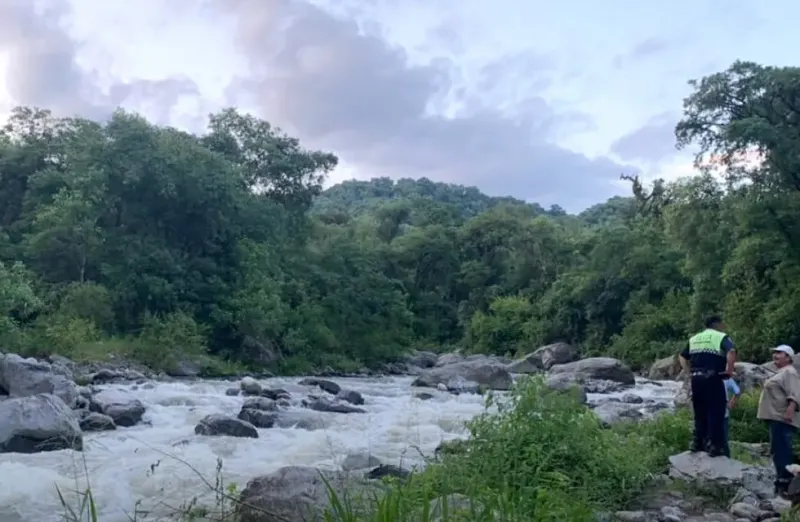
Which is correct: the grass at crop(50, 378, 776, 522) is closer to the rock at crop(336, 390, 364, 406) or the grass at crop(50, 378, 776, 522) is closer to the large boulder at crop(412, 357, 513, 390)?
the rock at crop(336, 390, 364, 406)

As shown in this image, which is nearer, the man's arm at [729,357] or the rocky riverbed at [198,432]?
the rocky riverbed at [198,432]

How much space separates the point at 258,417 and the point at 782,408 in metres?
8.78

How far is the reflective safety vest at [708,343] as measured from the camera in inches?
348

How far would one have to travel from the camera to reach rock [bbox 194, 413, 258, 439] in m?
12.7

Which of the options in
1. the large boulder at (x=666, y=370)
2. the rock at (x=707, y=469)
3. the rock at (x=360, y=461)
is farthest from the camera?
the large boulder at (x=666, y=370)

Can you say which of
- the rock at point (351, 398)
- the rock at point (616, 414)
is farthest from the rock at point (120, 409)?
the rock at point (616, 414)

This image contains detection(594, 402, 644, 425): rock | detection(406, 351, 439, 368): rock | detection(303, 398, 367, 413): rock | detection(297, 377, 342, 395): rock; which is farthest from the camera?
detection(406, 351, 439, 368): rock

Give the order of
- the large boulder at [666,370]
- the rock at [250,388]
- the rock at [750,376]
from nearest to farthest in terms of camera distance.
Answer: the rock at [750,376], the rock at [250,388], the large boulder at [666,370]

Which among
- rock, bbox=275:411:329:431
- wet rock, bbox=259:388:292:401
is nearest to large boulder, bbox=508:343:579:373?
wet rock, bbox=259:388:292:401

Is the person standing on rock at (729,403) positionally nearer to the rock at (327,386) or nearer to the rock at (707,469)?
the rock at (707,469)

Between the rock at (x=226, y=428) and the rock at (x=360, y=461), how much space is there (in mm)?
3260

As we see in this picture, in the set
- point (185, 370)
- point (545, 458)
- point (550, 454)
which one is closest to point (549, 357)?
point (185, 370)

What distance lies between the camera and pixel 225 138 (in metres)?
40.4

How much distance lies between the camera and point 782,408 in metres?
7.95
